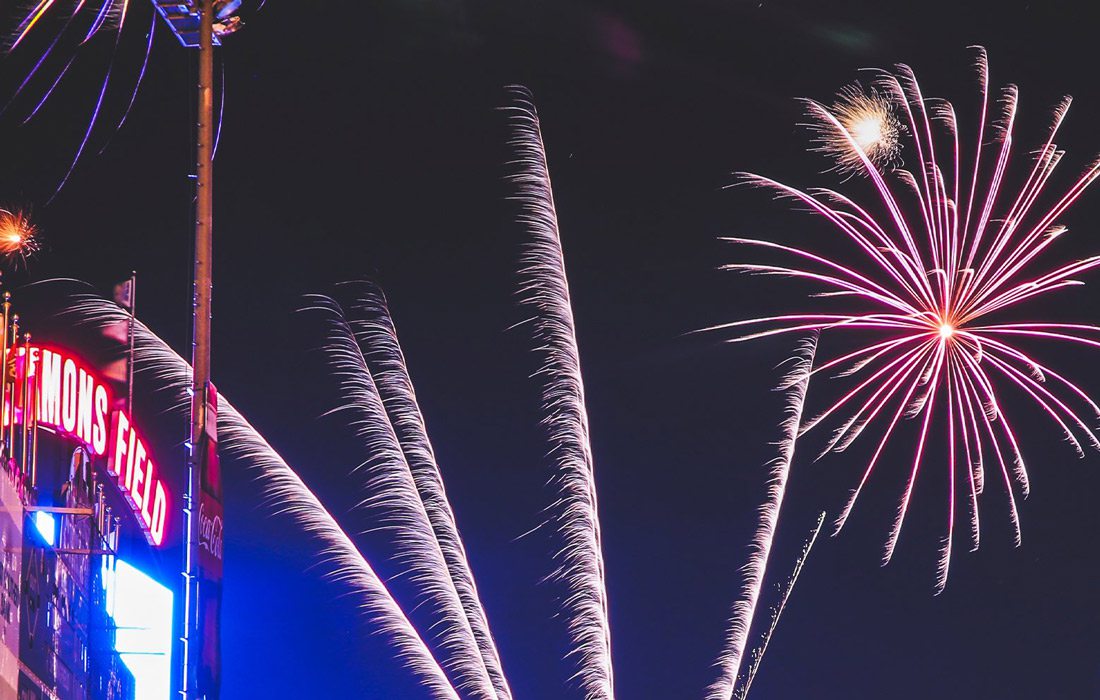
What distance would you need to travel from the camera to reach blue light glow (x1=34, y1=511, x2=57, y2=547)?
23698 mm

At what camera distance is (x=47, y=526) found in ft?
80.9

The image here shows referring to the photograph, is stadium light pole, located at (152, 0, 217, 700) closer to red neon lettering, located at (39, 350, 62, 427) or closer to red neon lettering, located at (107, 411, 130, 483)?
red neon lettering, located at (39, 350, 62, 427)

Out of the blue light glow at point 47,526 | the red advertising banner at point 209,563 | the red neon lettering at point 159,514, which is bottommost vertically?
the red advertising banner at point 209,563

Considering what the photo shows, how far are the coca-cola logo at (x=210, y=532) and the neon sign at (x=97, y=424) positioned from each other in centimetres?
1112

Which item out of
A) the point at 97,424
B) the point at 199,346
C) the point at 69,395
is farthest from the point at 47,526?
the point at 199,346

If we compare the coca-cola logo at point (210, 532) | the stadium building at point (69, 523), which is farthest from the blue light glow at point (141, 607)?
the coca-cola logo at point (210, 532)

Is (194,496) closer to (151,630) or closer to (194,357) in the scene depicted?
(194,357)

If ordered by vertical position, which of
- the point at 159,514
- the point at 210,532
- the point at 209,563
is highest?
the point at 159,514

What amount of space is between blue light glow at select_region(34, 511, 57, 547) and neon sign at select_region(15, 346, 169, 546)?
141 cm

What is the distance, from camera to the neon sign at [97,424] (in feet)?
79.7

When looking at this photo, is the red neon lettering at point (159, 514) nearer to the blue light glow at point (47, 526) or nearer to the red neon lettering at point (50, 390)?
the blue light glow at point (47, 526)

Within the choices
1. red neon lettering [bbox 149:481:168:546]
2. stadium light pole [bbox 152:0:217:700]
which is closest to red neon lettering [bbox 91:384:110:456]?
red neon lettering [bbox 149:481:168:546]

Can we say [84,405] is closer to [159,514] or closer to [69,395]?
[69,395]

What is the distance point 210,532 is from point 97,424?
13.5 meters
